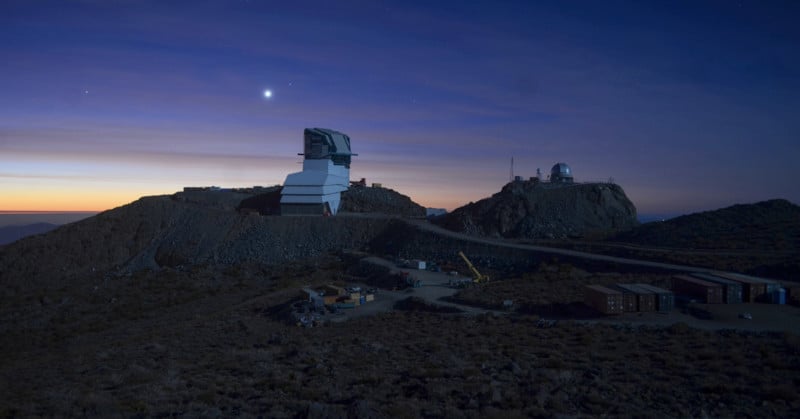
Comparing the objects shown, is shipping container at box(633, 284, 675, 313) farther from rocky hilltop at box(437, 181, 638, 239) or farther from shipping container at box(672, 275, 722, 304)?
rocky hilltop at box(437, 181, 638, 239)

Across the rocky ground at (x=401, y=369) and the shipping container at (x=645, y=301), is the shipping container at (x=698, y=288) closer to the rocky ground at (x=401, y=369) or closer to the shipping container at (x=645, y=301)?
the shipping container at (x=645, y=301)

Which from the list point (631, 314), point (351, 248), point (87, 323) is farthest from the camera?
point (351, 248)

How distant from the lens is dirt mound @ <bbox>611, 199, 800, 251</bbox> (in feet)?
130

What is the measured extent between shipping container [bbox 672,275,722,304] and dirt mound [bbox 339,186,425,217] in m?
41.8

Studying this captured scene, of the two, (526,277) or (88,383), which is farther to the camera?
(526,277)

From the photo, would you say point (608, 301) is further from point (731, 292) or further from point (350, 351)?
point (350, 351)

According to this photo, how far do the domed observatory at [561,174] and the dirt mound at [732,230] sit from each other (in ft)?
39.6

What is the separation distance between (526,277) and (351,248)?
2005cm

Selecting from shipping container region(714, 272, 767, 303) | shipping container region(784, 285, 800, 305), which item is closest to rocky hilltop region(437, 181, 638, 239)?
shipping container region(784, 285, 800, 305)

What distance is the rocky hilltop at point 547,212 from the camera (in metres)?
51.0

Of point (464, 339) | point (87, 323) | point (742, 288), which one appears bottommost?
point (87, 323)

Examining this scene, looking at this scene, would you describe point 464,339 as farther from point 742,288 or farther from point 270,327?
point 742,288

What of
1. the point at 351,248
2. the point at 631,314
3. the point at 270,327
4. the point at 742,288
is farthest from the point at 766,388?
the point at 351,248

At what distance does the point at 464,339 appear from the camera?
19125 millimetres
